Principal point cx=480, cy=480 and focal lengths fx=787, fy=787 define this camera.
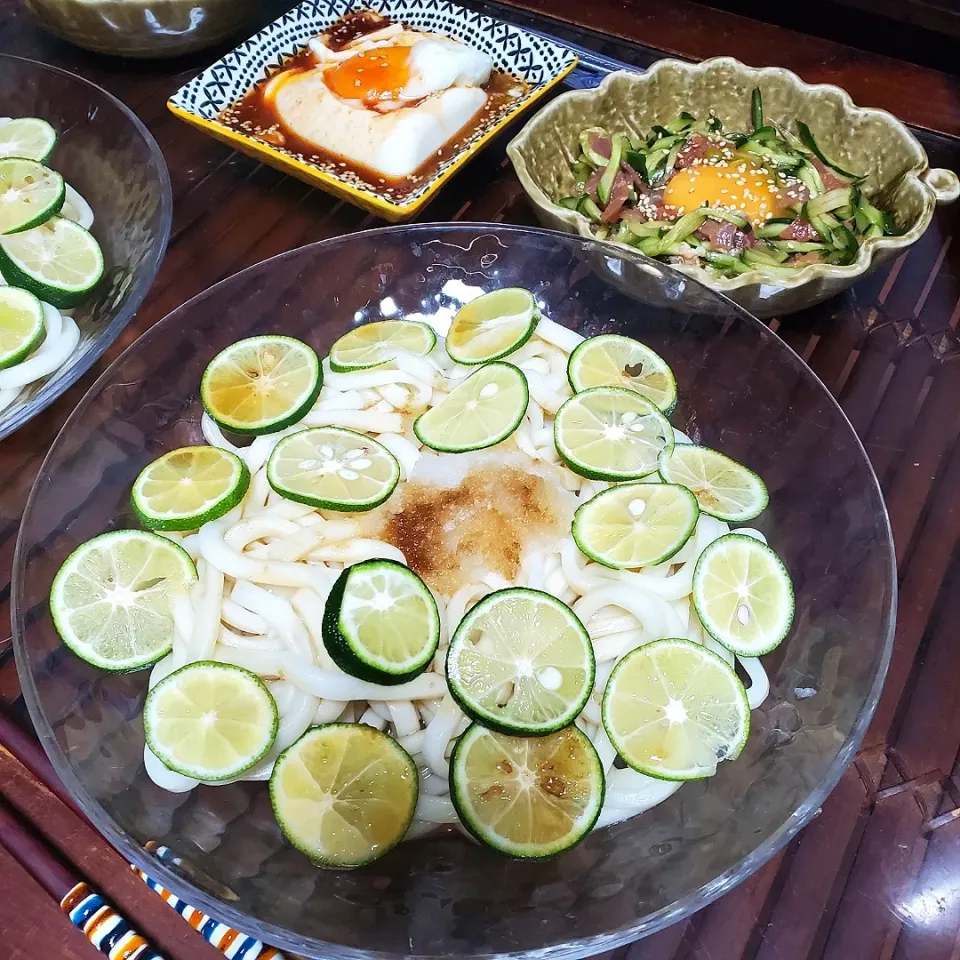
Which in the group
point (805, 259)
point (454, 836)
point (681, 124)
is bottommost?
point (454, 836)

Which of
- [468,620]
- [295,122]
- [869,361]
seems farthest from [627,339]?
[295,122]

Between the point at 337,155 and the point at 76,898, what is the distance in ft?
8.74

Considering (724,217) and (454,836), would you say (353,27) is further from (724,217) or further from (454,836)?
(454,836)

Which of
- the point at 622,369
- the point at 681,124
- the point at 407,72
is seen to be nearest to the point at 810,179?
the point at 681,124

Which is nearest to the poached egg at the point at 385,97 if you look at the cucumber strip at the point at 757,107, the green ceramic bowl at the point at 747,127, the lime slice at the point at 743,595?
the green ceramic bowl at the point at 747,127

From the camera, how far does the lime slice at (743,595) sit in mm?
1710

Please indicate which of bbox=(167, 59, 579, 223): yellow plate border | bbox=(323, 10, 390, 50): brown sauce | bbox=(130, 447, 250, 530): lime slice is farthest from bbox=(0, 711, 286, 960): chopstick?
bbox=(323, 10, 390, 50): brown sauce

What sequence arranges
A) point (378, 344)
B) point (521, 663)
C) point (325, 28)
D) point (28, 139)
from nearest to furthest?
point (521, 663)
point (378, 344)
point (28, 139)
point (325, 28)

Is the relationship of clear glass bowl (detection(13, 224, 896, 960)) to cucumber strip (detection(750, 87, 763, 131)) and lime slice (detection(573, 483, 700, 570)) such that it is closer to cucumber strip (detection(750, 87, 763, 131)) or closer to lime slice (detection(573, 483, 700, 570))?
lime slice (detection(573, 483, 700, 570))

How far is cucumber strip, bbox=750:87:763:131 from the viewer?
2.94 meters

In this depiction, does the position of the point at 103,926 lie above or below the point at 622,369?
below

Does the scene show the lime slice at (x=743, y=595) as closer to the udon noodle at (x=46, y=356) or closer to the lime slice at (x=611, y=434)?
the lime slice at (x=611, y=434)

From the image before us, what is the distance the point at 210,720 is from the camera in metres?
1.59

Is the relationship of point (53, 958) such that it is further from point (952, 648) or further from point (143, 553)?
point (952, 648)
